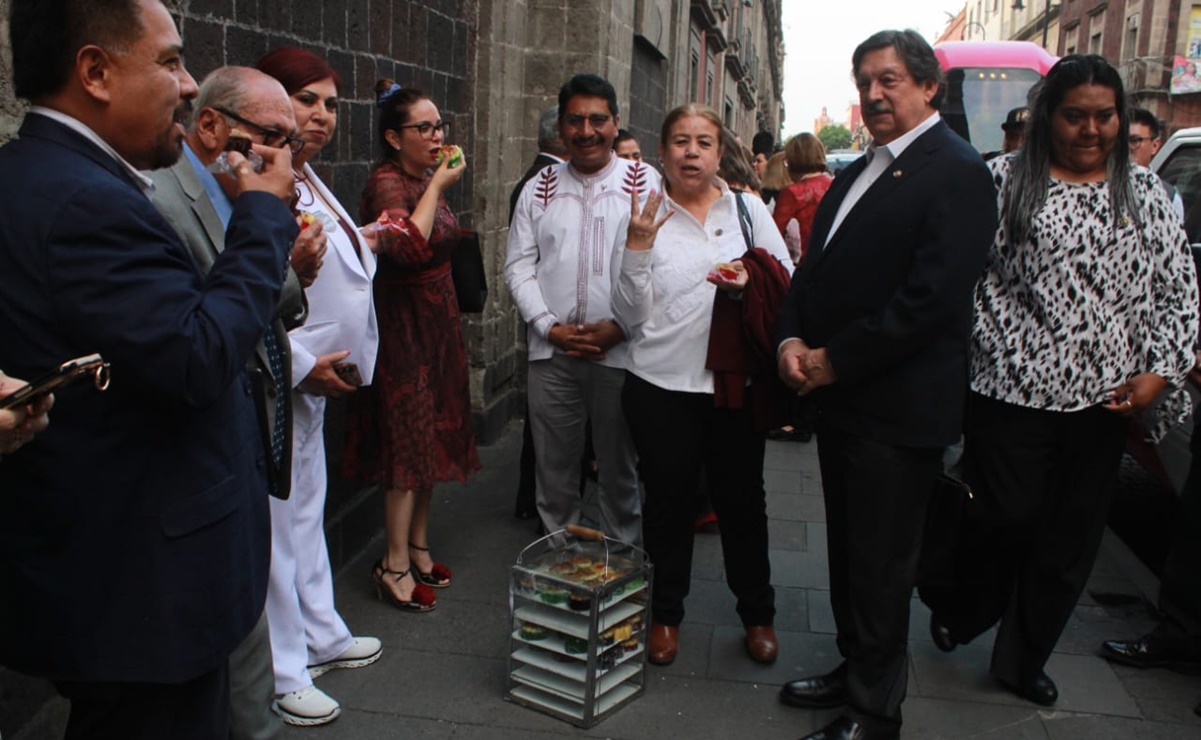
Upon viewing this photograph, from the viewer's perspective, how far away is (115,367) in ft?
6.28

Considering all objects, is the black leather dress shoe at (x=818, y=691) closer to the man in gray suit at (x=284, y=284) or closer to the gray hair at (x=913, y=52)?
the man in gray suit at (x=284, y=284)

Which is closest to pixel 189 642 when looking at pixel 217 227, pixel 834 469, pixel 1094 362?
pixel 217 227

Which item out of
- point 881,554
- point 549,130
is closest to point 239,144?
point 881,554

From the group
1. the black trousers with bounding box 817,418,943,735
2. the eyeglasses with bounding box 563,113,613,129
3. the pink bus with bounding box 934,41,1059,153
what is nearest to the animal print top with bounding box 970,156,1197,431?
the black trousers with bounding box 817,418,943,735

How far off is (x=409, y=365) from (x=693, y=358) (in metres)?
1.15

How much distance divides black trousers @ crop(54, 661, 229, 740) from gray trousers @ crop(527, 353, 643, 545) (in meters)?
2.35

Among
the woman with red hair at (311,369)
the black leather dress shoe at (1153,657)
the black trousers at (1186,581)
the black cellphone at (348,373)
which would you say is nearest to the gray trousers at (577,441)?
the woman with red hair at (311,369)

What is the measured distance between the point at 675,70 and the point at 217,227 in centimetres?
1190

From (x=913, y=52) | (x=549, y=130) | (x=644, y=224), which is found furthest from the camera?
(x=549, y=130)

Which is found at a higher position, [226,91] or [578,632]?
[226,91]

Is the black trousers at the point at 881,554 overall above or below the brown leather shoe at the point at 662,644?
above

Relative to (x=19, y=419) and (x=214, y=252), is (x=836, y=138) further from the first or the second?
(x=19, y=419)

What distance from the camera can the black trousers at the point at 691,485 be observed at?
396 cm

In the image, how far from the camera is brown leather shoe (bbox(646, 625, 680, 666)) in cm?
408
